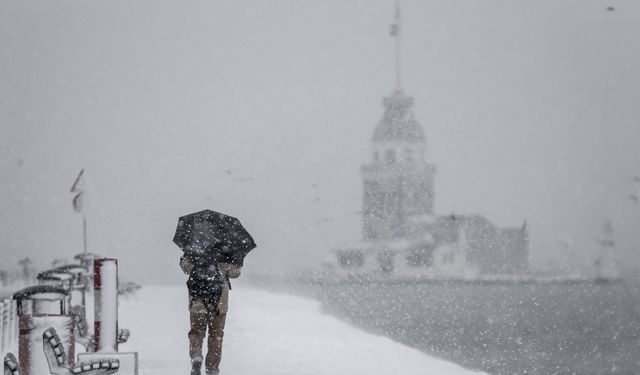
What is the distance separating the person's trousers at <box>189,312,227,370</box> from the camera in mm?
9938

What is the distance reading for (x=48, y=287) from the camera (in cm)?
866

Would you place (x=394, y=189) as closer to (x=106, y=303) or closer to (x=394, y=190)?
(x=394, y=190)

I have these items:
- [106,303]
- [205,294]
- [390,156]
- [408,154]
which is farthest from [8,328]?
[408,154]

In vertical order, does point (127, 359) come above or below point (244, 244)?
below

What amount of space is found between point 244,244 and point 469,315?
350 feet

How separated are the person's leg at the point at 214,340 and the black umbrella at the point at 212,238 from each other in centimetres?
54

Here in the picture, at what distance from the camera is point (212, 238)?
995 cm

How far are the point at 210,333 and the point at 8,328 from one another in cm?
458

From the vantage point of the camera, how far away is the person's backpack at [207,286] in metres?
9.80

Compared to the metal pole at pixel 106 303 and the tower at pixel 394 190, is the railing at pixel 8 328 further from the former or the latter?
the tower at pixel 394 190

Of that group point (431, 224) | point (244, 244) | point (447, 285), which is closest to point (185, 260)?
point (244, 244)

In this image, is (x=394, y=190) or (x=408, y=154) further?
(x=408, y=154)

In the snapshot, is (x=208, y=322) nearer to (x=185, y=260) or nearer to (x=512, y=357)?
(x=185, y=260)

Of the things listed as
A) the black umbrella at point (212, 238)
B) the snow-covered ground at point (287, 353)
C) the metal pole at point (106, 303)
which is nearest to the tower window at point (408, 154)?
the snow-covered ground at point (287, 353)
